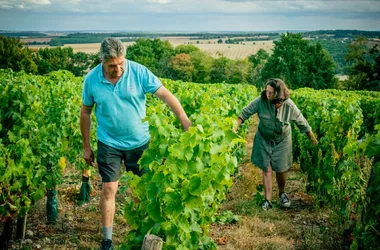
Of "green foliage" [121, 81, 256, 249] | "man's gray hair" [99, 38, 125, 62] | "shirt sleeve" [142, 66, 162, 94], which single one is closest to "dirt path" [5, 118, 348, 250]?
"green foliage" [121, 81, 256, 249]

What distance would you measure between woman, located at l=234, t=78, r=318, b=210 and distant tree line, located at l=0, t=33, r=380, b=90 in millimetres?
34245

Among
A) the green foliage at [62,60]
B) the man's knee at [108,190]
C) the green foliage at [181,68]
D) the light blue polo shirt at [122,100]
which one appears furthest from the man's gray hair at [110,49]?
the green foliage at [181,68]

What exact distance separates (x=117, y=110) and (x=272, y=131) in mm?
2513

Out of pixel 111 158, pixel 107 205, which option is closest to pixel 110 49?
pixel 111 158

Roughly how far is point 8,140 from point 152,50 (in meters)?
76.3

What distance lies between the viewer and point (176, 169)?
2.70 metres

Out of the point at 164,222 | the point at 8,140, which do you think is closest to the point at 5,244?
the point at 8,140

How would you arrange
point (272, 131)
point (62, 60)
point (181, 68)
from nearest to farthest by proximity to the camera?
point (272, 131), point (62, 60), point (181, 68)

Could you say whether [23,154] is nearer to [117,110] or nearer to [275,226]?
[117,110]

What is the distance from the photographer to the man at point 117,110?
3.53 metres

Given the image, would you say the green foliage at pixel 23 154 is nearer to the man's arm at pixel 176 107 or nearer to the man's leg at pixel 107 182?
the man's leg at pixel 107 182

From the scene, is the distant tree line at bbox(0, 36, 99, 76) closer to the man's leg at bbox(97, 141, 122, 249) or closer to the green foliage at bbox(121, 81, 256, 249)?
the man's leg at bbox(97, 141, 122, 249)

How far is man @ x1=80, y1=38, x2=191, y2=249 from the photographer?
11.6 feet

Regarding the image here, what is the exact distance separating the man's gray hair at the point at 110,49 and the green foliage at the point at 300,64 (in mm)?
50063
